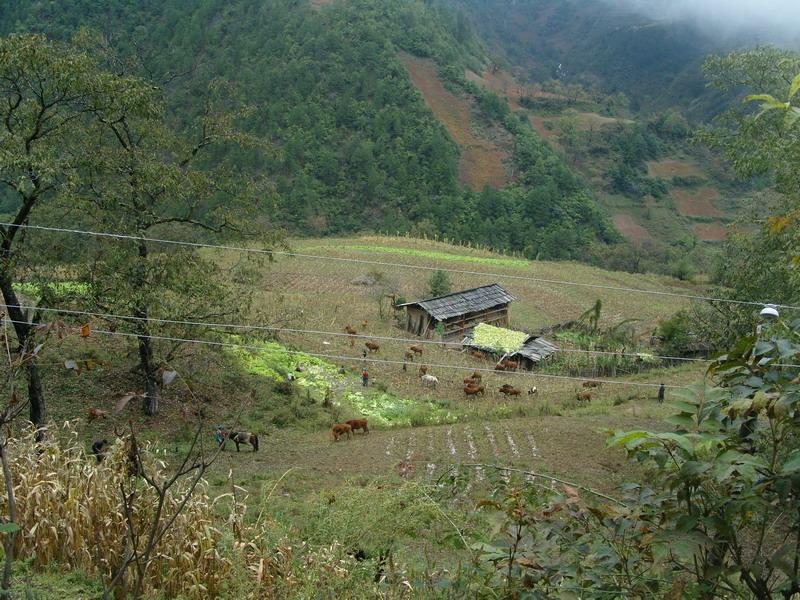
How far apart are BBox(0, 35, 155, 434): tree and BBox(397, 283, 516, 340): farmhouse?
1651cm

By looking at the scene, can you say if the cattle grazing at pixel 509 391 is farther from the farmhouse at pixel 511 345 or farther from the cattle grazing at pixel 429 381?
the farmhouse at pixel 511 345

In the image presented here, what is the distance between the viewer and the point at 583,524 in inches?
120

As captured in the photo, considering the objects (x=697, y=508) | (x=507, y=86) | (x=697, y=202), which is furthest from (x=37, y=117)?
(x=507, y=86)

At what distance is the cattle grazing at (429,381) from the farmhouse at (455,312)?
561 centimetres

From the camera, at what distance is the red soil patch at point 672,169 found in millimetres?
89750

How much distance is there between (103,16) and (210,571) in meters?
85.7

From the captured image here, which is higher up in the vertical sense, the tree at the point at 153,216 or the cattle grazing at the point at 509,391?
the tree at the point at 153,216

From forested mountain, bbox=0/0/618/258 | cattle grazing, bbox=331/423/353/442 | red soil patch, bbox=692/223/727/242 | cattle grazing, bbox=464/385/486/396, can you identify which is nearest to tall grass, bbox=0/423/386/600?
cattle grazing, bbox=331/423/353/442

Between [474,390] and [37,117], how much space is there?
44.0 ft

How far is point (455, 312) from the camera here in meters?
28.1

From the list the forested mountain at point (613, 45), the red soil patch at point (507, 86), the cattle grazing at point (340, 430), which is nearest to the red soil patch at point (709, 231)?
the red soil patch at point (507, 86)

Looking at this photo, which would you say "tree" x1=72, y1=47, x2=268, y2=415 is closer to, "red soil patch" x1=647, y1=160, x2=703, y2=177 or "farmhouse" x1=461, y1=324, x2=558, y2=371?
"farmhouse" x1=461, y1=324, x2=558, y2=371

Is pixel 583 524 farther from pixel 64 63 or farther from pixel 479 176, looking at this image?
pixel 479 176

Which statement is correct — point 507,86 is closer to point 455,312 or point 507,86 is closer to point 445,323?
point 455,312
